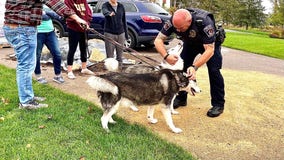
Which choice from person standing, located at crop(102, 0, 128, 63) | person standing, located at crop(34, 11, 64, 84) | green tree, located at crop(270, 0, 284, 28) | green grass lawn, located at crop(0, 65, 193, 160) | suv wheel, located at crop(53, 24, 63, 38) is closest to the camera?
green grass lawn, located at crop(0, 65, 193, 160)

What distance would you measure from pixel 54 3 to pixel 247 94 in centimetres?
392

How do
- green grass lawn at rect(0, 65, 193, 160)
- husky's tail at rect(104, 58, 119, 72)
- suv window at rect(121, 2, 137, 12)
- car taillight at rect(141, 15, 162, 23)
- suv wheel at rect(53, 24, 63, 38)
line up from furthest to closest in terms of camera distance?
suv wheel at rect(53, 24, 63, 38) < suv window at rect(121, 2, 137, 12) < car taillight at rect(141, 15, 162, 23) < husky's tail at rect(104, 58, 119, 72) < green grass lawn at rect(0, 65, 193, 160)

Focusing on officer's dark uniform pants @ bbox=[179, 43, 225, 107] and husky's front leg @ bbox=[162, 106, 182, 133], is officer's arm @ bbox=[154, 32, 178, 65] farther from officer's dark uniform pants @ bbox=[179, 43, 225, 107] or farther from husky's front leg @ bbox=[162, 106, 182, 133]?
husky's front leg @ bbox=[162, 106, 182, 133]

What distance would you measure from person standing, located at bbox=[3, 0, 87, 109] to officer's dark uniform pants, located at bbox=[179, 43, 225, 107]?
177 cm

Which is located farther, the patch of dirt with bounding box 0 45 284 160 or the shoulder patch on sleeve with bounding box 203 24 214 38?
the shoulder patch on sleeve with bounding box 203 24 214 38

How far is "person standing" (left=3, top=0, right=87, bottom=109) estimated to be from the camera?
407 centimetres

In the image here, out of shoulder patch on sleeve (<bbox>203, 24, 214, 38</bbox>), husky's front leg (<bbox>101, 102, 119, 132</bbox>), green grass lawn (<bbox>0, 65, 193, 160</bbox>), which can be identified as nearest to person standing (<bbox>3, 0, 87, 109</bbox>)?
green grass lawn (<bbox>0, 65, 193, 160</bbox>)

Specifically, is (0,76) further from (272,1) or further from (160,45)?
(272,1)

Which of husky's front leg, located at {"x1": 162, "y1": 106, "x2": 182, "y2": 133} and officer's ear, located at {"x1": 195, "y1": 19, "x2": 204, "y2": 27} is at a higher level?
officer's ear, located at {"x1": 195, "y1": 19, "x2": 204, "y2": 27}

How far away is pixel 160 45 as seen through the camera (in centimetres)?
439

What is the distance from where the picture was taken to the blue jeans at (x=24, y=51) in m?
4.13

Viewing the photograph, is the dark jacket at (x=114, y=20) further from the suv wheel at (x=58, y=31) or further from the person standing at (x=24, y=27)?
the suv wheel at (x=58, y=31)

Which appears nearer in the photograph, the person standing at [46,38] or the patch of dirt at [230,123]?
the patch of dirt at [230,123]

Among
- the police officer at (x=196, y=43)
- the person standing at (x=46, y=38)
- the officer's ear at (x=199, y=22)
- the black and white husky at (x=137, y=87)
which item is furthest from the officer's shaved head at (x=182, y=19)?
the person standing at (x=46, y=38)
